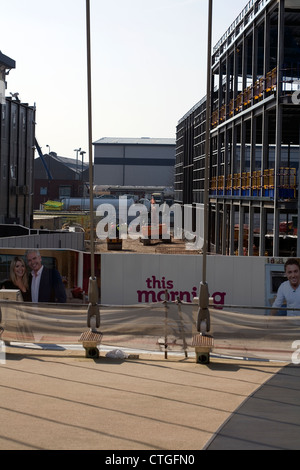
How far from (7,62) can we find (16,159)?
13.4 metres

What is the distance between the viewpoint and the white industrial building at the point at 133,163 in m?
161

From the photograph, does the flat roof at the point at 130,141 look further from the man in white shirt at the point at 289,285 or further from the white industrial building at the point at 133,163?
the man in white shirt at the point at 289,285

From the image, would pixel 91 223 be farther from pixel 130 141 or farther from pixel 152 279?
pixel 130 141

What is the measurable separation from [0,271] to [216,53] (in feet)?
116

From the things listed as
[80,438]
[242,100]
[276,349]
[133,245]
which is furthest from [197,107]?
[80,438]

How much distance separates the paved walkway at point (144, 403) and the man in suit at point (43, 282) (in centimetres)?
547

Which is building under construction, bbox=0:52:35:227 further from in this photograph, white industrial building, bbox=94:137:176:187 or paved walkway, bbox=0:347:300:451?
white industrial building, bbox=94:137:176:187

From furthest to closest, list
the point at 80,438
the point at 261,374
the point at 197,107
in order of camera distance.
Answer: the point at 197,107 → the point at 261,374 → the point at 80,438

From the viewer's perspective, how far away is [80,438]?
7828 millimetres

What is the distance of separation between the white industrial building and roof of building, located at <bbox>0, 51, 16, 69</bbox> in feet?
304

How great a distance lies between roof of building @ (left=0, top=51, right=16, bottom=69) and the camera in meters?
63.5

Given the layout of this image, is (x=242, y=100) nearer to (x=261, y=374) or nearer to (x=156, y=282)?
(x=156, y=282)

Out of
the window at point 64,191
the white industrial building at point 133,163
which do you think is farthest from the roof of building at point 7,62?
the white industrial building at point 133,163

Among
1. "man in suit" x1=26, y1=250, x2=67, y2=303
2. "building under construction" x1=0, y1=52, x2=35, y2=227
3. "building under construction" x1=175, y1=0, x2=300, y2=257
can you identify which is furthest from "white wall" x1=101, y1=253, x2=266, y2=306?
"building under construction" x1=0, y1=52, x2=35, y2=227
